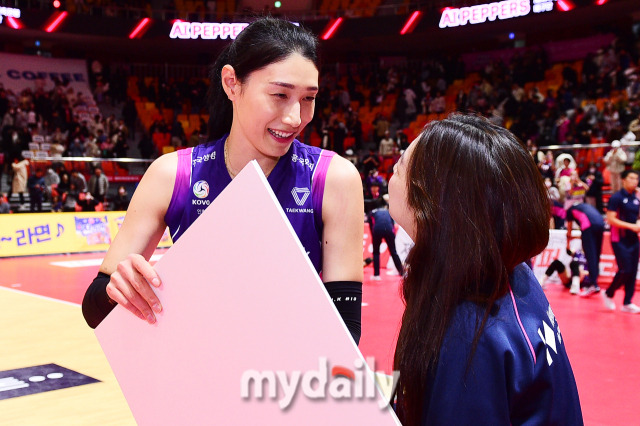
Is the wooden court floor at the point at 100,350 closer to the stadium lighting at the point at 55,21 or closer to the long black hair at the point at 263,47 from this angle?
the long black hair at the point at 263,47

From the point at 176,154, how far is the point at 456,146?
1056 millimetres

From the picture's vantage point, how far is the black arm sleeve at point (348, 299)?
1.76 m

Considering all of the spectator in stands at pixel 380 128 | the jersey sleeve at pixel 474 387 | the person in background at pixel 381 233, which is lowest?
the person in background at pixel 381 233

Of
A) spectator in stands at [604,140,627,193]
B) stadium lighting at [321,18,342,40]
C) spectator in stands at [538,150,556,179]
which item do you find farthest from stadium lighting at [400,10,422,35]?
spectator in stands at [604,140,627,193]

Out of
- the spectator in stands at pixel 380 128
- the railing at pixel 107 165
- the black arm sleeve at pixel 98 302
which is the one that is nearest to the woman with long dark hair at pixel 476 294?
the black arm sleeve at pixel 98 302

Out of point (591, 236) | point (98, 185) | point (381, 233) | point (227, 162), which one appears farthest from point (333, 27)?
point (227, 162)

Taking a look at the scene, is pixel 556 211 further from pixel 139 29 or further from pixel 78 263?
pixel 139 29

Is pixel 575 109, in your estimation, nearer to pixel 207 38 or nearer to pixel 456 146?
pixel 207 38

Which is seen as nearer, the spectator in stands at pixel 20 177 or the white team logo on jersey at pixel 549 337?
the white team logo on jersey at pixel 549 337

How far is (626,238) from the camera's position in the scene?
8.56m

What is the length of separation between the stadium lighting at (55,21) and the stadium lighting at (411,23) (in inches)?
462

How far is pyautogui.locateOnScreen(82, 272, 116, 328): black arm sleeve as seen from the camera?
5.73ft

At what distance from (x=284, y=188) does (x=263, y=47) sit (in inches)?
15.9

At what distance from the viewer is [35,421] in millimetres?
3961
